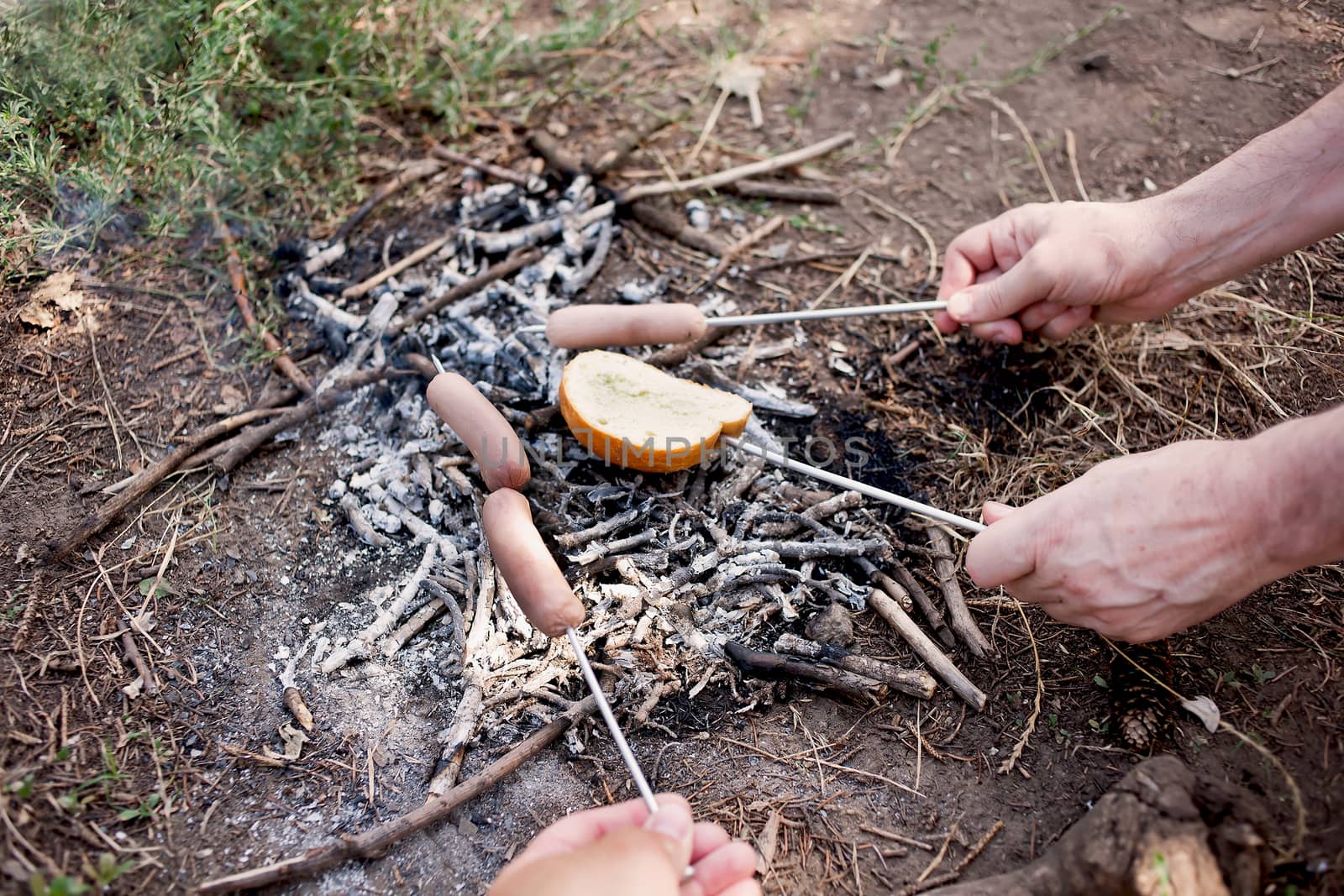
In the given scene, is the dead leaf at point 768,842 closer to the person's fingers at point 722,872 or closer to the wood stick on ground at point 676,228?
the person's fingers at point 722,872

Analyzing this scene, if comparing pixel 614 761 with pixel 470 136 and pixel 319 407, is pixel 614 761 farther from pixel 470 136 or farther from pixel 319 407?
pixel 470 136

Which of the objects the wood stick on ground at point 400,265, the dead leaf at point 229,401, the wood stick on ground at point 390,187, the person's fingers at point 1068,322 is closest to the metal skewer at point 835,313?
the person's fingers at point 1068,322

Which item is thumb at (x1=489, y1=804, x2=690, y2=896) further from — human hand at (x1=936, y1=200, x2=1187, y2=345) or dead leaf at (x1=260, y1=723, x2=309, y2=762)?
human hand at (x1=936, y1=200, x2=1187, y2=345)

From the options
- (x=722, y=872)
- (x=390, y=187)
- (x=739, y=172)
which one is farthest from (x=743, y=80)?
(x=722, y=872)

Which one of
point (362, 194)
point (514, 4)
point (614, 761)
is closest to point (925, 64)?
point (514, 4)

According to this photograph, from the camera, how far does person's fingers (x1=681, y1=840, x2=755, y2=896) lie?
2098 millimetres

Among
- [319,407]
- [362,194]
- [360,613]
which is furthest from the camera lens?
[362,194]

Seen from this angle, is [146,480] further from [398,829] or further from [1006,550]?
[1006,550]

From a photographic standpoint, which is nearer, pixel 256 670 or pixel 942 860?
pixel 942 860

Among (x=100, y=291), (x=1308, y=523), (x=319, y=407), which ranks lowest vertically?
(x=319, y=407)

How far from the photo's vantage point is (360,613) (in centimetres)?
283

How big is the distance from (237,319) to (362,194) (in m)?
0.80

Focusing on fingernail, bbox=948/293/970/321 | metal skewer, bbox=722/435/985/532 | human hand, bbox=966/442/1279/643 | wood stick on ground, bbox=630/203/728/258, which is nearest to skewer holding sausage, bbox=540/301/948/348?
metal skewer, bbox=722/435/985/532

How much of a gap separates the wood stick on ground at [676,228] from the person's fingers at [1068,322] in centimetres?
134
